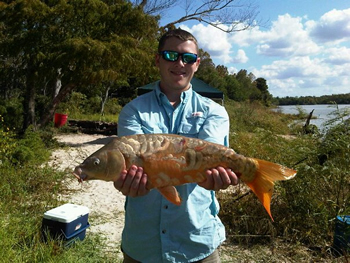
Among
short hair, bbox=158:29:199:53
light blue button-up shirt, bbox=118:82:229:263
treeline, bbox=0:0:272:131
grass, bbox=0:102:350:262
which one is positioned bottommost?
grass, bbox=0:102:350:262

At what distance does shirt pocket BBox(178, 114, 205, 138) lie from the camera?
2606mm

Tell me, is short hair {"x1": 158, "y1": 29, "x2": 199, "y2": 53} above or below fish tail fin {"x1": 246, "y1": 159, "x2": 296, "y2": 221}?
above

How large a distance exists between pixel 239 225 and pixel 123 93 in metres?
34.6

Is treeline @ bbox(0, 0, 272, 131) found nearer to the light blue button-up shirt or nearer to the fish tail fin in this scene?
the light blue button-up shirt

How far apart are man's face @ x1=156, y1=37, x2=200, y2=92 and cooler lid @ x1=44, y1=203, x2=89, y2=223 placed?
3.02 meters

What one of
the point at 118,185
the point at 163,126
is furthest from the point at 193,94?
the point at 118,185

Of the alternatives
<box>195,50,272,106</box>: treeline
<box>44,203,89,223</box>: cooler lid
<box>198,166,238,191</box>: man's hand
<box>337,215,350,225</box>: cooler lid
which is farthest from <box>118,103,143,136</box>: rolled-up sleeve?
<box>195,50,272,106</box>: treeline

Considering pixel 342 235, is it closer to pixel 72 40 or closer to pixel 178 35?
pixel 178 35

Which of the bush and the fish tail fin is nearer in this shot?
the fish tail fin

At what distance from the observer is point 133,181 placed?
2.24 m

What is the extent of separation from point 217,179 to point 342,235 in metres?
3.57

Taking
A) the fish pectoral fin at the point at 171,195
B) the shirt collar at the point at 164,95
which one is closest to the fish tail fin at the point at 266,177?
the fish pectoral fin at the point at 171,195

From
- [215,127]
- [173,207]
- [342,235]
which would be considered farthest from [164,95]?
[342,235]

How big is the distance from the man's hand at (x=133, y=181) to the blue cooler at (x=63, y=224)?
2887 mm
